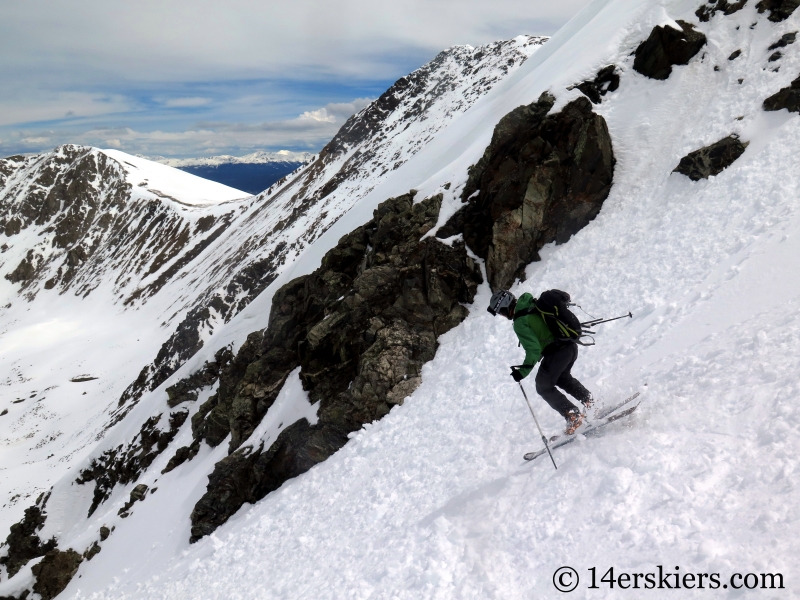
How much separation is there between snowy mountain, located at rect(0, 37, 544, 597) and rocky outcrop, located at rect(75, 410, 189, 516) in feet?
0.56

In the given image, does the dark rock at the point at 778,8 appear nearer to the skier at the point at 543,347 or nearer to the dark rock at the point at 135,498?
the skier at the point at 543,347

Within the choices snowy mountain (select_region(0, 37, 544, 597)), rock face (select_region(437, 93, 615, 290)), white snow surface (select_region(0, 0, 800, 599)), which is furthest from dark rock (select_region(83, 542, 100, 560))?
rock face (select_region(437, 93, 615, 290))

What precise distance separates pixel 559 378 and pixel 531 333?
114 centimetres

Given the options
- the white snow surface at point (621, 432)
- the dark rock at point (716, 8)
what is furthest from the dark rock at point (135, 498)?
the dark rock at point (716, 8)

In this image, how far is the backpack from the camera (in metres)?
7.14

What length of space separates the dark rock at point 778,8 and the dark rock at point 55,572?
4136 centimetres

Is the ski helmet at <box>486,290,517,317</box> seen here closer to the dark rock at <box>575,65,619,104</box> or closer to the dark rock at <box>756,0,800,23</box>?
the dark rock at <box>575,65,619,104</box>

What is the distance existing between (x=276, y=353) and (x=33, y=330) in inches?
5037

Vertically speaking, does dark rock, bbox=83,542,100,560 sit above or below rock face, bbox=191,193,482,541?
below

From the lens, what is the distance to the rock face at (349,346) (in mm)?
15227

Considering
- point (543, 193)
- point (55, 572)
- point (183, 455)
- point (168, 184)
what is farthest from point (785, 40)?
point (168, 184)

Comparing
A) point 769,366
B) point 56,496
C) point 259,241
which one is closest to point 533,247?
point 769,366

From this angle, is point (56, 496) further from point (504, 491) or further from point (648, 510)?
point (648, 510)

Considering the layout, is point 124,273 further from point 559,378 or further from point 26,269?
point 559,378
